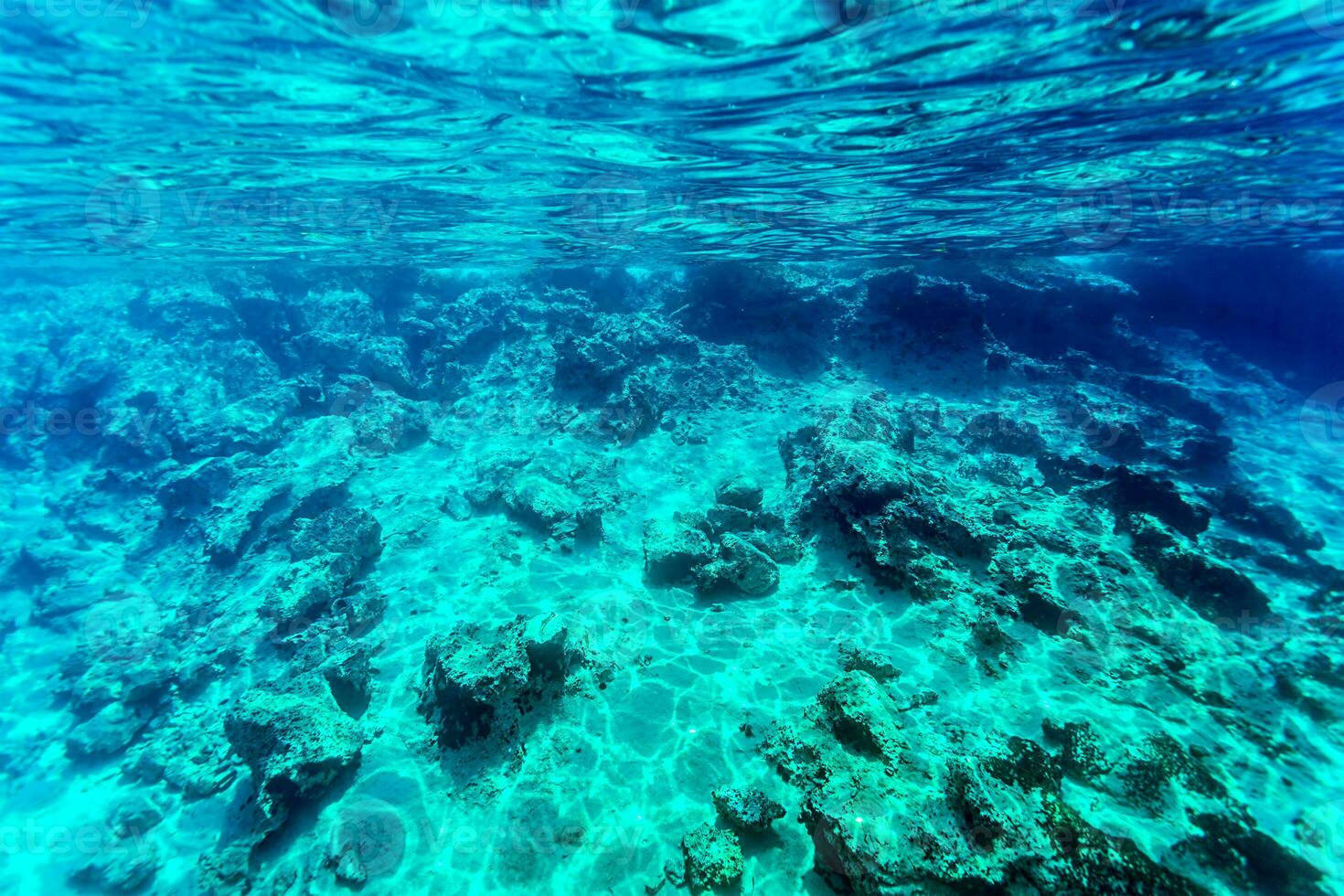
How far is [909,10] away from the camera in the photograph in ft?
20.4

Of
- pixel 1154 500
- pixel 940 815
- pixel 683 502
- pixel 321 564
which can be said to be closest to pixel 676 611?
pixel 683 502

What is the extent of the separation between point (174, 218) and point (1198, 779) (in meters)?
26.0

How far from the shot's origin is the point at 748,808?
5.26 meters

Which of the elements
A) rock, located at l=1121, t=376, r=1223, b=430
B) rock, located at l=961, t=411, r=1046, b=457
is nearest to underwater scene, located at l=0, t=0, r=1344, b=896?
rock, located at l=961, t=411, r=1046, b=457

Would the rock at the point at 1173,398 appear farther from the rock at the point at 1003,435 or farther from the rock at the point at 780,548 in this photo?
the rock at the point at 780,548

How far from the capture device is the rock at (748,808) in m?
5.20

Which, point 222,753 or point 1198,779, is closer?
point 1198,779

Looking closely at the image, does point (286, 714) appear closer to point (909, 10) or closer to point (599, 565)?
point (599, 565)

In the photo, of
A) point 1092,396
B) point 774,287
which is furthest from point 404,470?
point 1092,396

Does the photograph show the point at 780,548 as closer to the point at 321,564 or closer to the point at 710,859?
the point at 710,859

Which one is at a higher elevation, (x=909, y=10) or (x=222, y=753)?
(x=909, y=10)

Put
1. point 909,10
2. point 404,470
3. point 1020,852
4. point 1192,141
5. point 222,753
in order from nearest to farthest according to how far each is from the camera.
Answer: point 1020,852 < point 909,10 < point 222,753 < point 1192,141 < point 404,470

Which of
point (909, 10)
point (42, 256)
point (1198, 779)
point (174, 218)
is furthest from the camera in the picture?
point (42, 256)

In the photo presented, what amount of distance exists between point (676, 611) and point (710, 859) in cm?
399
